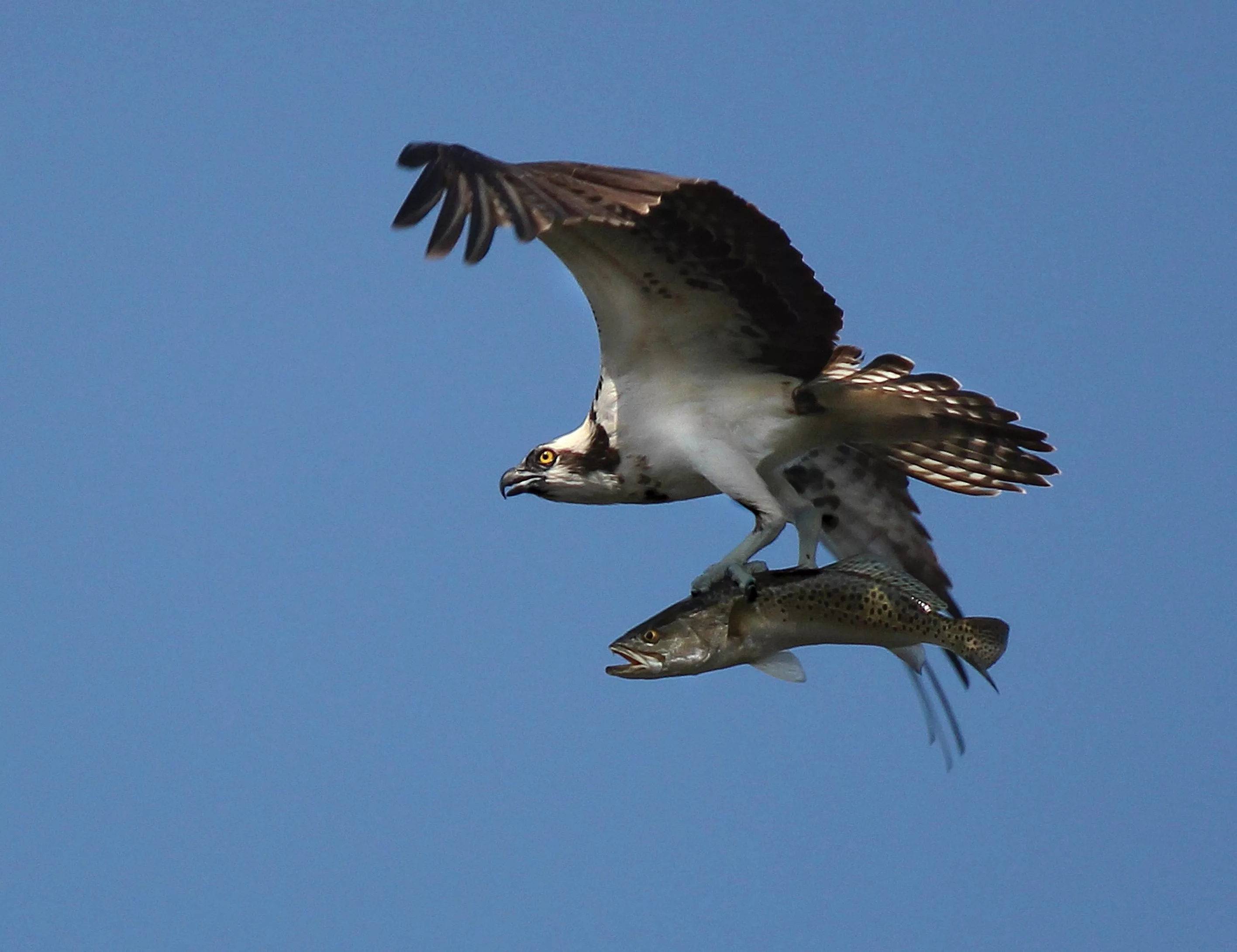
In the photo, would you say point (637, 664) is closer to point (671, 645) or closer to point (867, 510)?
point (671, 645)

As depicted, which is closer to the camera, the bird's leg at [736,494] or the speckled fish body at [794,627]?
the speckled fish body at [794,627]

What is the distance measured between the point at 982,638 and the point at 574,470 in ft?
6.69

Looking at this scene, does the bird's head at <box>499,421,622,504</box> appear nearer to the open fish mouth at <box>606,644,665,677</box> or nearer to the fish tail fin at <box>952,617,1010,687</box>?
the open fish mouth at <box>606,644,665,677</box>

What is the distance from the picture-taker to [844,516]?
415 inches

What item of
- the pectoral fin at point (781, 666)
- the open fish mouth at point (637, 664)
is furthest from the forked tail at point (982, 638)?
the open fish mouth at point (637, 664)

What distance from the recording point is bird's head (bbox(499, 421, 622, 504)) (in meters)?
9.52

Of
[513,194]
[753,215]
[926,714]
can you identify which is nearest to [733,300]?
[753,215]

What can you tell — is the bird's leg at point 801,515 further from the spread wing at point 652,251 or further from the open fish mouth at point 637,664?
the open fish mouth at point 637,664

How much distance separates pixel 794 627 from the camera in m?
8.82

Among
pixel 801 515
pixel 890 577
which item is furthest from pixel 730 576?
pixel 801 515

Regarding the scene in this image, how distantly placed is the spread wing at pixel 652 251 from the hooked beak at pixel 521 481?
1.96ft

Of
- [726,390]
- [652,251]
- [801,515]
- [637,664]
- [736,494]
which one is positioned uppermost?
[652,251]

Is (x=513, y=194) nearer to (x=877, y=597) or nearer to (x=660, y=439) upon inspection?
(x=660, y=439)

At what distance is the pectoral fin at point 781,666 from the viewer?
8.91 m
